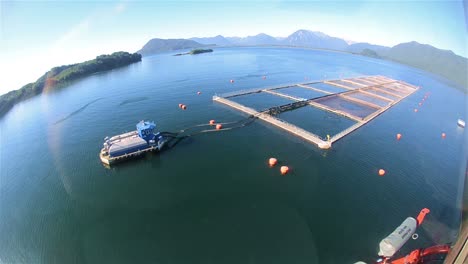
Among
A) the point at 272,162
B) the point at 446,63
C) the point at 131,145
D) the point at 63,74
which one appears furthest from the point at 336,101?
the point at 63,74

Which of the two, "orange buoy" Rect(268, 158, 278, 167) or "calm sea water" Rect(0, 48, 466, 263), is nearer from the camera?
"calm sea water" Rect(0, 48, 466, 263)

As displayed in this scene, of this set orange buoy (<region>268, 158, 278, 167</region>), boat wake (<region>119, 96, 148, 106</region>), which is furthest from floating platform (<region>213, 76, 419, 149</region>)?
boat wake (<region>119, 96, 148, 106</region>)

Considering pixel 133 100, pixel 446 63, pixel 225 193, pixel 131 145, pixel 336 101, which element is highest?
pixel 133 100

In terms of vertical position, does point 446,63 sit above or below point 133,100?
below

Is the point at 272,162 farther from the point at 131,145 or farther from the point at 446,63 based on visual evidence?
the point at 131,145

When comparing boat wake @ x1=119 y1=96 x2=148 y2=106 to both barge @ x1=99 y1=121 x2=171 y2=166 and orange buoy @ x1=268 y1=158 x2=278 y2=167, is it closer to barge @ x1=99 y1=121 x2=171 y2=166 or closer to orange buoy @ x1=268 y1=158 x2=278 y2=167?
barge @ x1=99 y1=121 x2=171 y2=166

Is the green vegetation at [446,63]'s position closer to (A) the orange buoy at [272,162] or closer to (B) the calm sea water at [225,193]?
(B) the calm sea water at [225,193]

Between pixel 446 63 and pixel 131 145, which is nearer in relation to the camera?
pixel 446 63
